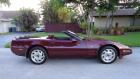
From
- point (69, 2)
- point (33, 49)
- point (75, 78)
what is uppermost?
point (69, 2)

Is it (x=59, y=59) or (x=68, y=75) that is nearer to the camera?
(x=68, y=75)

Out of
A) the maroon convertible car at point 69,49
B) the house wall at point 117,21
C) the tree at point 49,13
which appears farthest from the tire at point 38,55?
the tree at point 49,13

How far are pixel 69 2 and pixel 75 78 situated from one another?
7.77 m

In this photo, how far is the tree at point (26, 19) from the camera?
143 feet

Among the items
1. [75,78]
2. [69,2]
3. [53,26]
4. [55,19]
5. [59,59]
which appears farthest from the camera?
[55,19]

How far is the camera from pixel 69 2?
1347 cm

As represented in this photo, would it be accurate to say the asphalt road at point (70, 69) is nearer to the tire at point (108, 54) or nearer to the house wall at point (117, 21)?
the tire at point (108, 54)

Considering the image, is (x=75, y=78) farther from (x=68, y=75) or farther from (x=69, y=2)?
(x=69, y=2)

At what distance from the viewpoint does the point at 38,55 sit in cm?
816

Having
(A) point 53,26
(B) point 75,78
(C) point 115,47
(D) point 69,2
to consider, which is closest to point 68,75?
(B) point 75,78

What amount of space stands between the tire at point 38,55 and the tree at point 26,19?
35954mm

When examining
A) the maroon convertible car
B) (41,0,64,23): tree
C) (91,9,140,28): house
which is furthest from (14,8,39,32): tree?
the maroon convertible car

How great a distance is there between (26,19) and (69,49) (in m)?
36.4

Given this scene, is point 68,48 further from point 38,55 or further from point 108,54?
point 108,54
